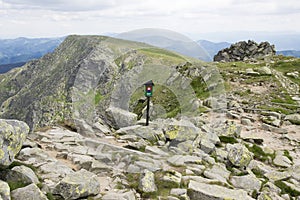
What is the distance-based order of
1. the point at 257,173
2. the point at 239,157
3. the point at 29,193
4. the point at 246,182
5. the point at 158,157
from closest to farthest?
the point at 29,193, the point at 246,182, the point at 158,157, the point at 257,173, the point at 239,157

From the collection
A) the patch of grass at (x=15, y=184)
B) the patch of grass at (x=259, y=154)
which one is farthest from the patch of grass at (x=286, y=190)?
the patch of grass at (x=15, y=184)

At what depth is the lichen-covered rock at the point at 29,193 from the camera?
8.41m

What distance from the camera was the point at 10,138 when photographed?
9.86 m

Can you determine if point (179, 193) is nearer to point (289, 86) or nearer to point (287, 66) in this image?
point (289, 86)

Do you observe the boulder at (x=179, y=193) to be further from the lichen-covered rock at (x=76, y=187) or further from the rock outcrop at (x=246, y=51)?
the rock outcrop at (x=246, y=51)

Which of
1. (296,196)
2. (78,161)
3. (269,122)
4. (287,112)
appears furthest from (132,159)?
(287,112)

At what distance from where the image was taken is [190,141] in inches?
629

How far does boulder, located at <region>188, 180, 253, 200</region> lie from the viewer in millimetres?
10234

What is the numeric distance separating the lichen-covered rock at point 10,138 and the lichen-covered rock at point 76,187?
6.10 feet

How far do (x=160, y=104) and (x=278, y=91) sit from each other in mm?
14917

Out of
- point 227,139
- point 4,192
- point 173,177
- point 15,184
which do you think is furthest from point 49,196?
point 227,139

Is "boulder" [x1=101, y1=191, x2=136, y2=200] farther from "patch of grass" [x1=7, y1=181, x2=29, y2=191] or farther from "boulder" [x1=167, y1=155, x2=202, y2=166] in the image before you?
"boulder" [x1=167, y1=155, x2=202, y2=166]

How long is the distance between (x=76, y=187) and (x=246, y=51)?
76092mm

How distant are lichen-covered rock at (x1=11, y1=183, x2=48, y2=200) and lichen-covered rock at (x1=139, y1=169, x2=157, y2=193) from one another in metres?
3.61
